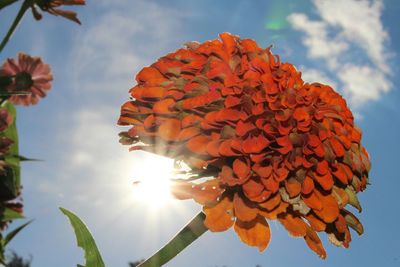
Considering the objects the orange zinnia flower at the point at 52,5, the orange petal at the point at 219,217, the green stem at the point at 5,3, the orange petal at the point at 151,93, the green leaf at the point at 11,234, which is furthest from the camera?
the green leaf at the point at 11,234

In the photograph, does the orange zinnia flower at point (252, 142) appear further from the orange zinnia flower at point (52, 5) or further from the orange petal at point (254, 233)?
the orange zinnia flower at point (52, 5)

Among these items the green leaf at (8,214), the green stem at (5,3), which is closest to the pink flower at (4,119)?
the green leaf at (8,214)

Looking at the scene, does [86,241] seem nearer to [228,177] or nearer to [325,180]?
[228,177]

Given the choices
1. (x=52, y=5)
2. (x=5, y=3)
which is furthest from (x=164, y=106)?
(x=52, y=5)

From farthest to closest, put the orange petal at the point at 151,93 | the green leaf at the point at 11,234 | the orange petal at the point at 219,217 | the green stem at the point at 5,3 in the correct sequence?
the green leaf at the point at 11,234 → the green stem at the point at 5,3 → the orange petal at the point at 151,93 → the orange petal at the point at 219,217

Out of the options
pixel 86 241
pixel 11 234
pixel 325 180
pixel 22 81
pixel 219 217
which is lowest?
pixel 11 234
